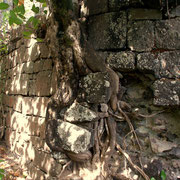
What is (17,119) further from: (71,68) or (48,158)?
(71,68)

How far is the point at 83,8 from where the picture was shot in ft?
9.45

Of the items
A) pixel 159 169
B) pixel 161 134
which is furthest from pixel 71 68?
pixel 159 169

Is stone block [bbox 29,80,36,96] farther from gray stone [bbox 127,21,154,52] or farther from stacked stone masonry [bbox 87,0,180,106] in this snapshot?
gray stone [bbox 127,21,154,52]

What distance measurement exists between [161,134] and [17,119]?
2.99 m

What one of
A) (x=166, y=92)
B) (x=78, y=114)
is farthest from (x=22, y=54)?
(x=166, y=92)

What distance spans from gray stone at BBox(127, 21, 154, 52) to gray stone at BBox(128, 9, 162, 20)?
72 mm

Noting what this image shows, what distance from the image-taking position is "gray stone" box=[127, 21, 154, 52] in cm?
245

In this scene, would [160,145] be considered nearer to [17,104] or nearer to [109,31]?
[109,31]

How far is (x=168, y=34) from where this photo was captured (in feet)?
7.91

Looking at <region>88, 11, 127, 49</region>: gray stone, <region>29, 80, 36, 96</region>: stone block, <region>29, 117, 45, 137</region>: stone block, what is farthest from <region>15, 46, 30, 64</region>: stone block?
<region>88, 11, 127, 49</region>: gray stone

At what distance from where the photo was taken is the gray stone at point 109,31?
8.38 feet

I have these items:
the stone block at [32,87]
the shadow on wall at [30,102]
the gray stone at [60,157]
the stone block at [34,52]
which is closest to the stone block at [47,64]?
the shadow on wall at [30,102]

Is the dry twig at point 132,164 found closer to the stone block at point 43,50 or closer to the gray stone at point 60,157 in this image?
the gray stone at point 60,157

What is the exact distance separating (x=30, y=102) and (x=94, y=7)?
79.6 inches
